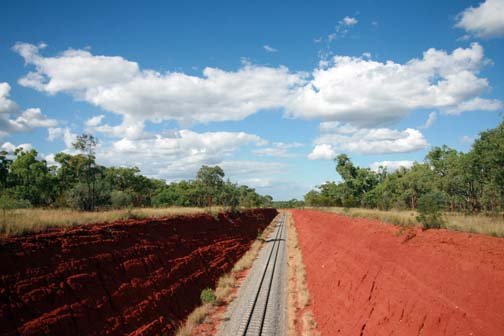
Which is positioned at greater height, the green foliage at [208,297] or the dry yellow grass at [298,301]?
the green foliage at [208,297]

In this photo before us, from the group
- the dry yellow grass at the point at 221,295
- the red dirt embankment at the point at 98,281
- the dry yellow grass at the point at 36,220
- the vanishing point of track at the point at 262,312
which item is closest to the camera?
the red dirt embankment at the point at 98,281

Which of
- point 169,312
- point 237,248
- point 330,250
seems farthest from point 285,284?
point 237,248

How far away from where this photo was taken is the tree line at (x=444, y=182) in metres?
28.9

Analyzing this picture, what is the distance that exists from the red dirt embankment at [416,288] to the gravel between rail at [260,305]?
1.85 metres

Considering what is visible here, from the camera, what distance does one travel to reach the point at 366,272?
1351cm

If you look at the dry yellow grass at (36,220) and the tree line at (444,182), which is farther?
the tree line at (444,182)

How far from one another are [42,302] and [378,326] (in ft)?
35.7

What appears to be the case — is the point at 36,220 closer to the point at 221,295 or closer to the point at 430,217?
the point at 221,295

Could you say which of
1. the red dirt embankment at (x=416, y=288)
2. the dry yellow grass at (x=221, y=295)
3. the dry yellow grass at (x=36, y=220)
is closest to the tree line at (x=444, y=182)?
the red dirt embankment at (x=416, y=288)

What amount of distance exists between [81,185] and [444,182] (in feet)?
174

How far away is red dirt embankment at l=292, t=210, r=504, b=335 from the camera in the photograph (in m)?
8.07

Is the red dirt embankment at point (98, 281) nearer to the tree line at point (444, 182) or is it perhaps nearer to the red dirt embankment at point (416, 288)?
the red dirt embankment at point (416, 288)

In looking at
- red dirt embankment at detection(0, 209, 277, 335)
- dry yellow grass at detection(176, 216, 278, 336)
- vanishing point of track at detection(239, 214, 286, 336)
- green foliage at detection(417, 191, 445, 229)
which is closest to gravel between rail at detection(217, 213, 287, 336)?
vanishing point of track at detection(239, 214, 286, 336)

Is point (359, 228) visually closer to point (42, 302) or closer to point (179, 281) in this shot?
point (179, 281)
